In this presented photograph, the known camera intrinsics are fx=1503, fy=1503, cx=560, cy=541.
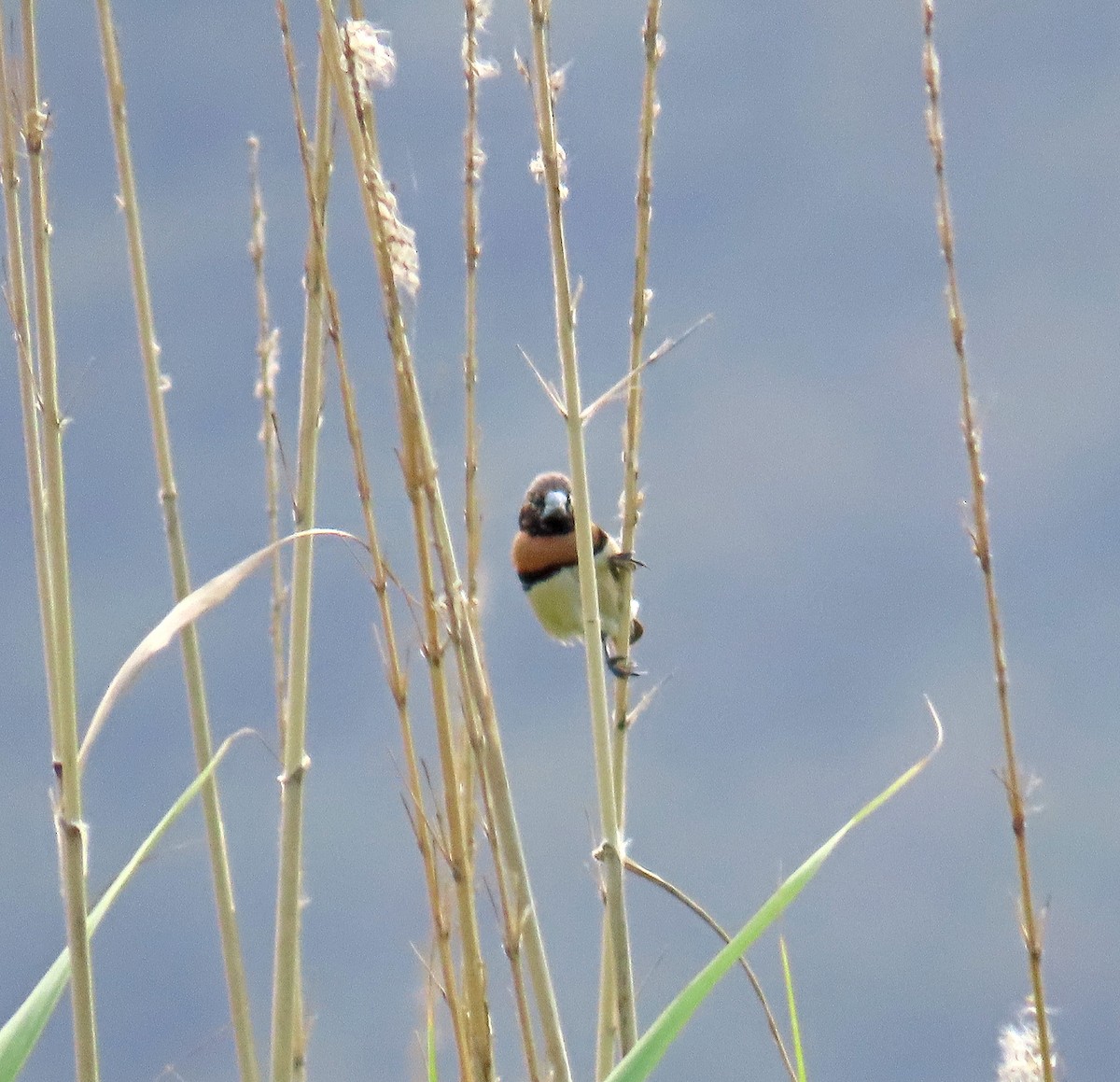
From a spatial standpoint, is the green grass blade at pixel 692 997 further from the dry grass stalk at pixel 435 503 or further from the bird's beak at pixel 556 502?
the bird's beak at pixel 556 502

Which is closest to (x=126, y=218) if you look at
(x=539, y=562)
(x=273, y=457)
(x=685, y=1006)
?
(x=273, y=457)

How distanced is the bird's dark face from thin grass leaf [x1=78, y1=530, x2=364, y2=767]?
1.97 metres

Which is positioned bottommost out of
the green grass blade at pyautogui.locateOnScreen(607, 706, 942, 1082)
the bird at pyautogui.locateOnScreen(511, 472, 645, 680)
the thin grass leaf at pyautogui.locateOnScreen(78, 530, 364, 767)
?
the bird at pyautogui.locateOnScreen(511, 472, 645, 680)

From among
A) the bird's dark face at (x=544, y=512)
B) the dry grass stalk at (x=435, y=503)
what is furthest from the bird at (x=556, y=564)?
the dry grass stalk at (x=435, y=503)

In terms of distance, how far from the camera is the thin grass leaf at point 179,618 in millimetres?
983

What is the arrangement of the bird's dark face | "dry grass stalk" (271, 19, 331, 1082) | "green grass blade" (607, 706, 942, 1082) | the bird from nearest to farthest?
"green grass blade" (607, 706, 942, 1082) → "dry grass stalk" (271, 19, 331, 1082) → the bird → the bird's dark face

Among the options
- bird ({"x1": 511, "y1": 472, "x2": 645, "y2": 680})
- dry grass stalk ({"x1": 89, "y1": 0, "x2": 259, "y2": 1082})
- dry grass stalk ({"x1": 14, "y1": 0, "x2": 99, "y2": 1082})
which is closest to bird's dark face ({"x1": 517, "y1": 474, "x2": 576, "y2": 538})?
bird ({"x1": 511, "y1": 472, "x2": 645, "y2": 680})

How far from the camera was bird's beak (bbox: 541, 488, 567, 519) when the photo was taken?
2856mm

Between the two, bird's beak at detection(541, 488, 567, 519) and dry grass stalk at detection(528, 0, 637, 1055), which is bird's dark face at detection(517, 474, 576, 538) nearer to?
bird's beak at detection(541, 488, 567, 519)

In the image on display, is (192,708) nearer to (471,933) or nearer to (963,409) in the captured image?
(471,933)

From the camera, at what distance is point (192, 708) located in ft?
4.49

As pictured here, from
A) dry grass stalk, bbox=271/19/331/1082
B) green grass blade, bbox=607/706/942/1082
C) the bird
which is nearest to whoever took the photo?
green grass blade, bbox=607/706/942/1082

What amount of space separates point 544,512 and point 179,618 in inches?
83.5

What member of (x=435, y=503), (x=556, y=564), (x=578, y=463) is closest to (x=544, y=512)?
(x=556, y=564)
